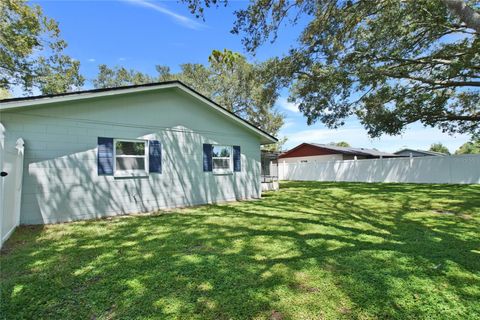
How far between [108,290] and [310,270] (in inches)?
100

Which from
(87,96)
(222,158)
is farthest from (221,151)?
(87,96)

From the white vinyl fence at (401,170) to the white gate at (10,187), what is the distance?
753 inches

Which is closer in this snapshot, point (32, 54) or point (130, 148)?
point (130, 148)

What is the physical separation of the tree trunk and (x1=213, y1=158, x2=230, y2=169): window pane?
7.90m

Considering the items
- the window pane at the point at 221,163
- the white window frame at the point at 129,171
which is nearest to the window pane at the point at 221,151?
the window pane at the point at 221,163

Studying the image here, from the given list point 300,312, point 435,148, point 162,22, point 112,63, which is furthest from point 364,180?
point 435,148

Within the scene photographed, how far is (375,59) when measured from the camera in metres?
11.1

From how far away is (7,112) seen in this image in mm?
5914

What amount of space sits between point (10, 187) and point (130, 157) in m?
3.25

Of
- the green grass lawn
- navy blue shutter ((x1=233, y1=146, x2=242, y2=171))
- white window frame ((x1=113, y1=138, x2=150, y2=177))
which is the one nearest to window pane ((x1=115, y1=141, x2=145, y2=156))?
white window frame ((x1=113, y1=138, x2=150, y2=177))

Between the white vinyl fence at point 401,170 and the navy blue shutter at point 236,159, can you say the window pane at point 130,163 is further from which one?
the white vinyl fence at point 401,170

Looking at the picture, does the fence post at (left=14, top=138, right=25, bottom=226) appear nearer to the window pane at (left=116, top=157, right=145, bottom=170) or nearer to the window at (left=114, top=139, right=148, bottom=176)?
the window at (left=114, top=139, right=148, bottom=176)

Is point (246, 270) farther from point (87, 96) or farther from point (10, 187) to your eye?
point (87, 96)

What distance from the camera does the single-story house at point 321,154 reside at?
1029 inches
